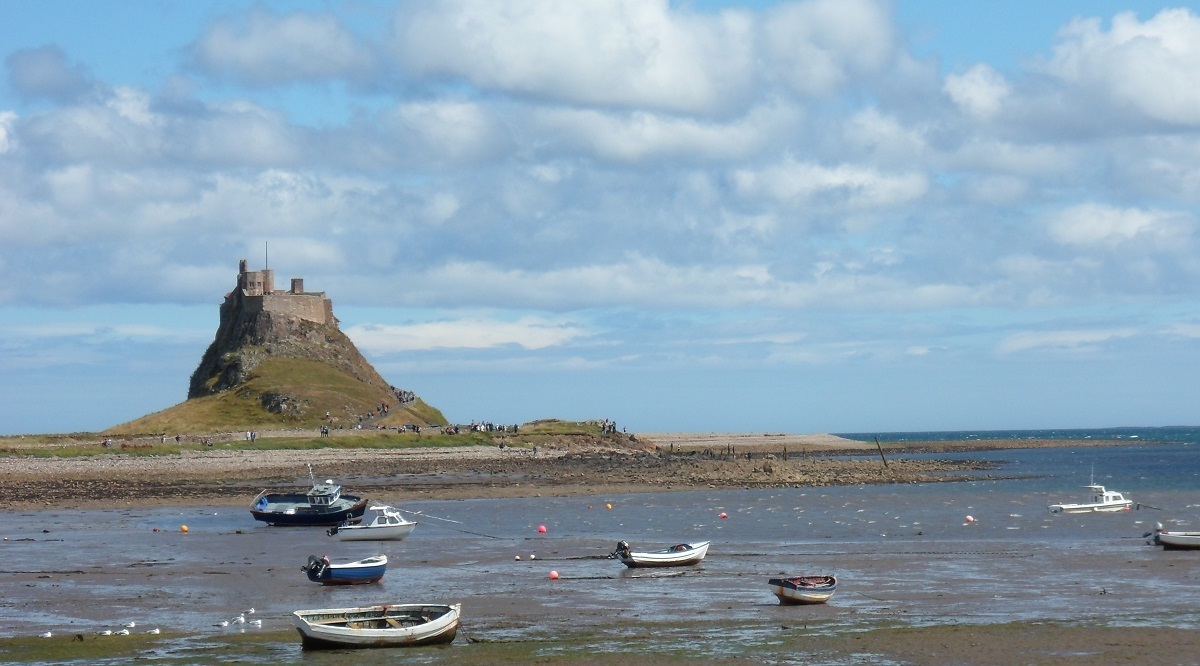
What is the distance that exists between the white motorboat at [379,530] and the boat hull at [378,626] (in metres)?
19.4

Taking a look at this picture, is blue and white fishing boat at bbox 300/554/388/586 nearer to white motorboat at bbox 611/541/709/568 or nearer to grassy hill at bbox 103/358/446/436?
white motorboat at bbox 611/541/709/568

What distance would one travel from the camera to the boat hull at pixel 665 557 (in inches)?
1460

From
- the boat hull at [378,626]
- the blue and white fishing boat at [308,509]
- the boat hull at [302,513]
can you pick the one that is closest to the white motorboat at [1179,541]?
the boat hull at [378,626]

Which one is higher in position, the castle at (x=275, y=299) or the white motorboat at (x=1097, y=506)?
the castle at (x=275, y=299)

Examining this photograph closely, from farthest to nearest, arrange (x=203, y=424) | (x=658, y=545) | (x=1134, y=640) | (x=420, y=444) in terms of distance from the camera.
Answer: (x=203, y=424)
(x=420, y=444)
(x=658, y=545)
(x=1134, y=640)

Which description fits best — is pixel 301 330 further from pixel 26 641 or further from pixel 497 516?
pixel 26 641

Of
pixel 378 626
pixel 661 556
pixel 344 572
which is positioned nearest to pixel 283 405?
pixel 661 556

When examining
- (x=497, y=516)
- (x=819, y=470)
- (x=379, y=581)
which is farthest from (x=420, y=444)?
(x=379, y=581)

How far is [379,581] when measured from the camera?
34.6 m

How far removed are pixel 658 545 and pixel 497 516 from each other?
478 inches

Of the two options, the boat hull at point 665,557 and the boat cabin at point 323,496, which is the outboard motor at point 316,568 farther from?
the boat cabin at point 323,496

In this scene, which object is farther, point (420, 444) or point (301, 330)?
point (301, 330)

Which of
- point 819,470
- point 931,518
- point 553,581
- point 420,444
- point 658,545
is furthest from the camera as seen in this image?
point 420,444

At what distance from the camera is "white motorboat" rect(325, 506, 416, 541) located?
45.1 meters
